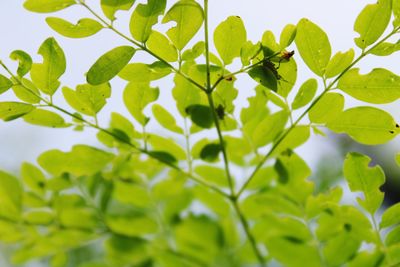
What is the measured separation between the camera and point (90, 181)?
1.84 m

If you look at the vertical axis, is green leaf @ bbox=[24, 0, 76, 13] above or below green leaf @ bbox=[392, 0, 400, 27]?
above

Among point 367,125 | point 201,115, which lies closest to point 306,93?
point 367,125

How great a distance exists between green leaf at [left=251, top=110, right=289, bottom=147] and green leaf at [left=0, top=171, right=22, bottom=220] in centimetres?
89

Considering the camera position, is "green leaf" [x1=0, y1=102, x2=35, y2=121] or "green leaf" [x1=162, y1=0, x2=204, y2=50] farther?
"green leaf" [x1=0, y1=102, x2=35, y2=121]

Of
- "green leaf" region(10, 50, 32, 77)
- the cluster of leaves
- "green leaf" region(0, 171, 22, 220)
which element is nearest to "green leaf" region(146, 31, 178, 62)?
the cluster of leaves

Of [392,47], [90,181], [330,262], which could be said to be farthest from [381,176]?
[90,181]

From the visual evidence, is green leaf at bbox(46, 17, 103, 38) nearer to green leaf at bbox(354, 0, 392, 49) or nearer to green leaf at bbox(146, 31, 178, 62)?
green leaf at bbox(146, 31, 178, 62)

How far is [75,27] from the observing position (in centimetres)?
115

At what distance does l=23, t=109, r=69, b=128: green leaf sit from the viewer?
1.34 metres

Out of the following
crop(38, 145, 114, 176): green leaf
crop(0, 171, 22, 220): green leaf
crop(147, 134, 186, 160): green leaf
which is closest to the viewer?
crop(38, 145, 114, 176): green leaf

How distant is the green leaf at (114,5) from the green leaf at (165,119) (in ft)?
1.53

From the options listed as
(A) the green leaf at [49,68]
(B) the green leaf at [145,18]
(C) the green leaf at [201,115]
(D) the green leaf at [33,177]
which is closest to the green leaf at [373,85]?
(C) the green leaf at [201,115]

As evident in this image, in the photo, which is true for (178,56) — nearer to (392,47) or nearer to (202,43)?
(202,43)

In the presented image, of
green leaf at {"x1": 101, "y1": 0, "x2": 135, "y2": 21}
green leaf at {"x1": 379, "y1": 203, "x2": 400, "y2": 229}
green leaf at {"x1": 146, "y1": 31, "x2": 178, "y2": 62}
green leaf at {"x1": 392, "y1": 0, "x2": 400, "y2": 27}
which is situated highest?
green leaf at {"x1": 101, "y1": 0, "x2": 135, "y2": 21}
